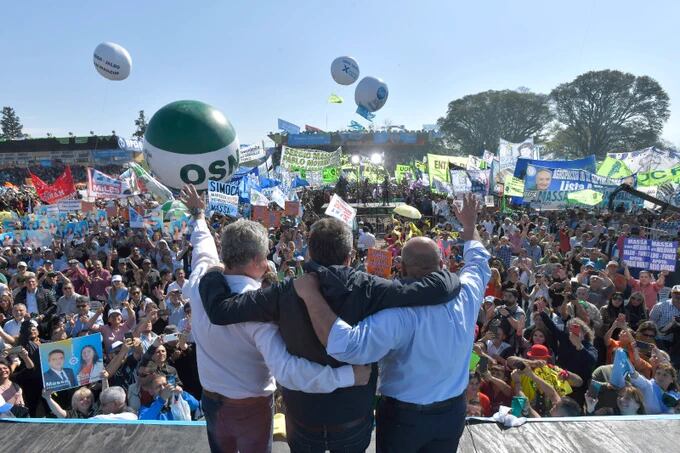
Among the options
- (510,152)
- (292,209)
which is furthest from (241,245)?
(510,152)

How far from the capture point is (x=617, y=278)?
6723mm

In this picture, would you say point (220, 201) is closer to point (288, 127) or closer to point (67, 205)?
point (67, 205)

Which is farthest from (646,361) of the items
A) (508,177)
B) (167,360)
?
(508,177)

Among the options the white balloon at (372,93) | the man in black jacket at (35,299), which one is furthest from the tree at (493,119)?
the man in black jacket at (35,299)

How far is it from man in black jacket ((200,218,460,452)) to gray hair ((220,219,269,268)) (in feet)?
0.34

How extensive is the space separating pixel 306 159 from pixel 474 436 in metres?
17.1

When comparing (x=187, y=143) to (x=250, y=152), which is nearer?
(x=187, y=143)

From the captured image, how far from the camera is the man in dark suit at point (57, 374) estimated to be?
3.93 meters

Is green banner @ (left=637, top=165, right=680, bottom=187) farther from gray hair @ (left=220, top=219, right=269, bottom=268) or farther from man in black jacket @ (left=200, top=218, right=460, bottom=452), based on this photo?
gray hair @ (left=220, top=219, right=269, bottom=268)

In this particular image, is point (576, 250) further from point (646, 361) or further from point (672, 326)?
point (646, 361)

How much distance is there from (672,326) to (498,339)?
2220 mm

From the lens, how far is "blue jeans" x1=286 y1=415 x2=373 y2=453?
1887mm

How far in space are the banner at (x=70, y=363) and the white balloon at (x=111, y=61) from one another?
12110 millimetres

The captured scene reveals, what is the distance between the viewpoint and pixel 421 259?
2.04 metres
